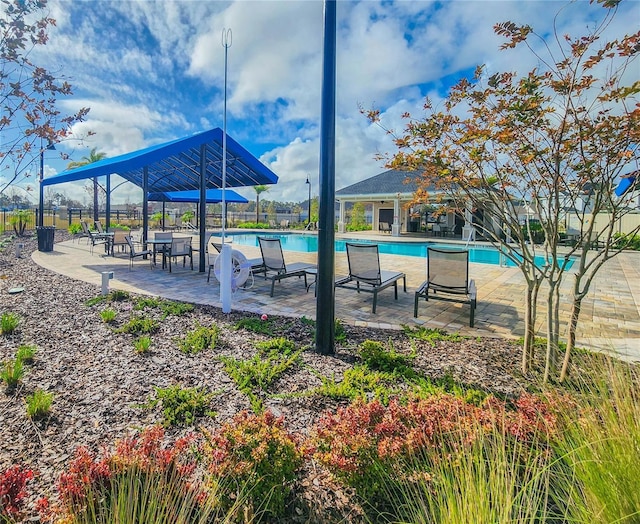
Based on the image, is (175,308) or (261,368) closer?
(261,368)

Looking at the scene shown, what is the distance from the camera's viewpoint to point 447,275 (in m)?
5.89

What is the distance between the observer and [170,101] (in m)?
11.2

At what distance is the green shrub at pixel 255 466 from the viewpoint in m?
1.80

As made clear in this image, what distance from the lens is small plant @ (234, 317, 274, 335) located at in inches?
192

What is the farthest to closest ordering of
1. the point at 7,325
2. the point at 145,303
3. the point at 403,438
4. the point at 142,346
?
the point at 145,303 < the point at 7,325 < the point at 142,346 < the point at 403,438

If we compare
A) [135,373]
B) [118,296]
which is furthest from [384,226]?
[135,373]

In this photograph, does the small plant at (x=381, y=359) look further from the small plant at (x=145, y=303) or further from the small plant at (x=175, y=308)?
the small plant at (x=145, y=303)

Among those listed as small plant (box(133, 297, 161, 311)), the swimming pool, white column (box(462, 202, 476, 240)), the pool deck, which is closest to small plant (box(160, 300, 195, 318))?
small plant (box(133, 297, 161, 311))

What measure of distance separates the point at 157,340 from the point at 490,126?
14.5 ft

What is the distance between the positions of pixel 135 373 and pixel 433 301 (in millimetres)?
5178

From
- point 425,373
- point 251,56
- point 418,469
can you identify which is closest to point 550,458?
point 418,469

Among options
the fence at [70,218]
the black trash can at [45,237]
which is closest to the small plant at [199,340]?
the black trash can at [45,237]

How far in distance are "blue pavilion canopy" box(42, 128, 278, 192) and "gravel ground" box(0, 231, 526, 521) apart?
4.06 metres

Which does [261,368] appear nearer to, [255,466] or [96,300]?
[255,466]
